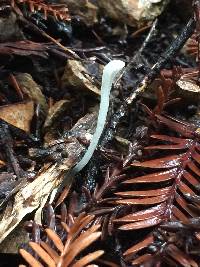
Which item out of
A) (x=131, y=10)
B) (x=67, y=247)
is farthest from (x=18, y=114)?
(x=131, y=10)

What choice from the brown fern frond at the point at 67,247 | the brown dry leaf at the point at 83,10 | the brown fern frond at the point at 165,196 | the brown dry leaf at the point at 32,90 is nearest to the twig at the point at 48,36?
the brown dry leaf at the point at 32,90

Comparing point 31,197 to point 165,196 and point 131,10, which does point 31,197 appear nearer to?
point 165,196

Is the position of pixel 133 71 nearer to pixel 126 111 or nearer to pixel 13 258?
pixel 126 111

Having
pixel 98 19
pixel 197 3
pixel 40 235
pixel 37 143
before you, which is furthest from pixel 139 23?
pixel 40 235

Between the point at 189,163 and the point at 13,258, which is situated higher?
the point at 189,163

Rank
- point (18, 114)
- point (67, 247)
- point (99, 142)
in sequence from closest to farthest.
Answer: point (67, 247)
point (99, 142)
point (18, 114)

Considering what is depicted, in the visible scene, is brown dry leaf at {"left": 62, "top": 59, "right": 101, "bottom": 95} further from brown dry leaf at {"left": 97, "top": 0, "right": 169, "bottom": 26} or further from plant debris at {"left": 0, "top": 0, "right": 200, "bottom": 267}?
brown dry leaf at {"left": 97, "top": 0, "right": 169, "bottom": 26}
